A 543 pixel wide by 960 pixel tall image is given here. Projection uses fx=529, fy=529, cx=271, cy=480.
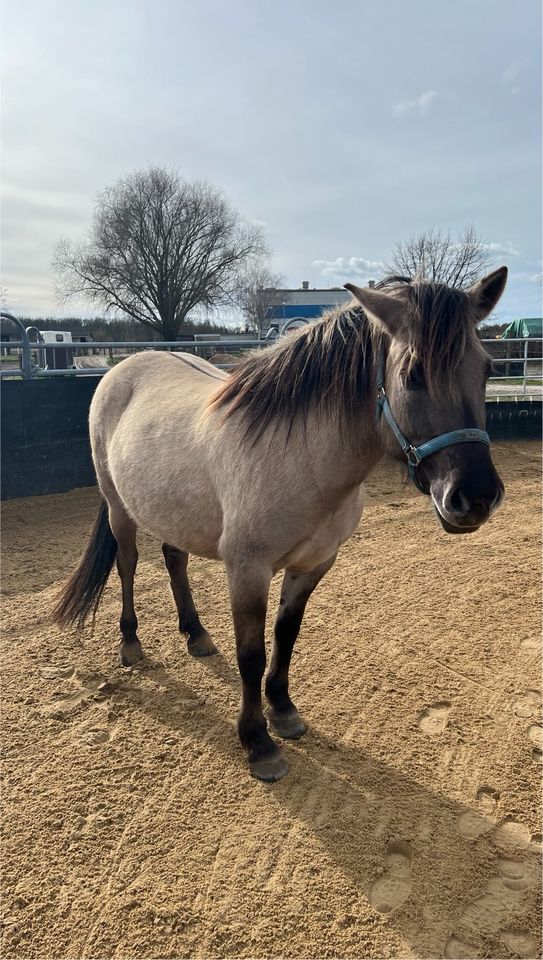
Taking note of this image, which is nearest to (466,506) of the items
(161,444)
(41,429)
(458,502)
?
(458,502)

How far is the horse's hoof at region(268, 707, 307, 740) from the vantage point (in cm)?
246

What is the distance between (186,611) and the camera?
317 centimetres

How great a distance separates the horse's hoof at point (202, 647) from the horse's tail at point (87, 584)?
662 mm

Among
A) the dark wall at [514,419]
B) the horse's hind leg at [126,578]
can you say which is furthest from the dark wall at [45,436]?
the dark wall at [514,419]

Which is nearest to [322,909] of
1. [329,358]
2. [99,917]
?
[99,917]

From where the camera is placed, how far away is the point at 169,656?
122 inches

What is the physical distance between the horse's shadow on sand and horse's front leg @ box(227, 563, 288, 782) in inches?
3.0

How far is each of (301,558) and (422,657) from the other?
4.13 ft

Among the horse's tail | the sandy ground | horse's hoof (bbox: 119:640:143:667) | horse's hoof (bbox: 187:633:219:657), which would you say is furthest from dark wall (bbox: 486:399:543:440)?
horse's hoof (bbox: 119:640:143:667)

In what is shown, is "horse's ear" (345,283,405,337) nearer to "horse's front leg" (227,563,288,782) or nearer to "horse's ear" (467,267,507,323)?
"horse's ear" (467,267,507,323)

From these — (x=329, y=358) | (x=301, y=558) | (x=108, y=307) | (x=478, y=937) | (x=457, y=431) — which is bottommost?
(x=478, y=937)

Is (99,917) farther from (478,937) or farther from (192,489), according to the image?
(192,489)

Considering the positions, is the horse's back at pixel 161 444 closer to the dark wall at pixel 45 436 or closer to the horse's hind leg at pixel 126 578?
the horse's hind leg at pixel 126 578

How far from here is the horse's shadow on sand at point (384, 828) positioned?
5.30 feet
